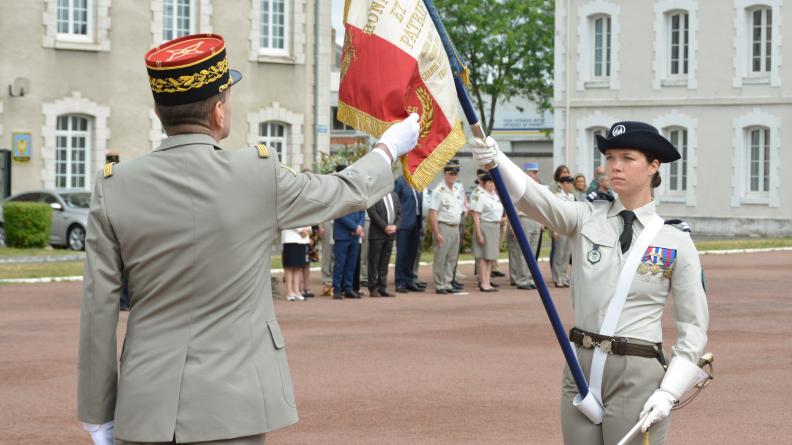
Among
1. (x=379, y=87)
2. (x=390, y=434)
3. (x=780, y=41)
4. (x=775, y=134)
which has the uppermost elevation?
(x=780, y=41)

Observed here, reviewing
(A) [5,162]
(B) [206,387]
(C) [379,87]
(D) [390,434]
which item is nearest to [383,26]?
(C) [379,87]

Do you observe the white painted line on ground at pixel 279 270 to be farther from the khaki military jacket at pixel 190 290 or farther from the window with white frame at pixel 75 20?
the khaki military jacket at pixel 190 290

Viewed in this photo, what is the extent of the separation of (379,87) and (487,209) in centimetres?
1565

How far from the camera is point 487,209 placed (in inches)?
818

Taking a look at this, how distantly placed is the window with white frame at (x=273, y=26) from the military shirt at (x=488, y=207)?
17.2 meters

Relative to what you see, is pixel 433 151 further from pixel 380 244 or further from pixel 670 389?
pixel 380 244

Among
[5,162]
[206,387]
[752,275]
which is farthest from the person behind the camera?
[5,162]

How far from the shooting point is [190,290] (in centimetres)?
415

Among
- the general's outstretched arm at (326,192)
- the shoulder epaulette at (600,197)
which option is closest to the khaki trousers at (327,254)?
the shoulder epaulette at (600,197)

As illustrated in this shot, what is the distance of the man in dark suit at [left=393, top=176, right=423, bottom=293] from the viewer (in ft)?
66.7

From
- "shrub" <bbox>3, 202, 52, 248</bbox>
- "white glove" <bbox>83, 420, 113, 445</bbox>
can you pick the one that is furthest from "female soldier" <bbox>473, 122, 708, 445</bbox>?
"shrub" <bbox>3, 202, 52, 248</bbox>

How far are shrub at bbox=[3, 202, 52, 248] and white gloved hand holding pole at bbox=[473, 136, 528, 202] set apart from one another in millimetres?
24579

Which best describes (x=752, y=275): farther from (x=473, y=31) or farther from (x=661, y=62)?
(x=473, y=31)

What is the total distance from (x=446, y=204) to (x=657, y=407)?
1568 cm
